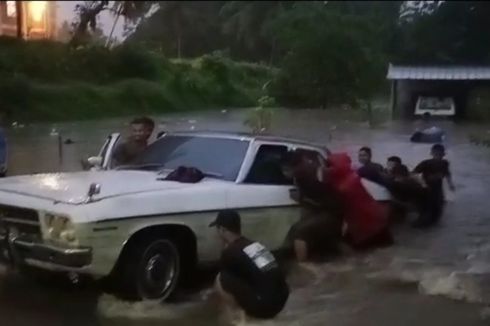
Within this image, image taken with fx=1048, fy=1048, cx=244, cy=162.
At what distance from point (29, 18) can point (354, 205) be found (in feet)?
29.5

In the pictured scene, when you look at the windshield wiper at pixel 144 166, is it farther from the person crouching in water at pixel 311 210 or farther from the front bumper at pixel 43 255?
the front bumper at pixel 43 255

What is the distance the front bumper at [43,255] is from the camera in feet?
25.3

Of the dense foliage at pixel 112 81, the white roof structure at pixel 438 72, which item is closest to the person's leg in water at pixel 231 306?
the white roof structure at pixel 438 72

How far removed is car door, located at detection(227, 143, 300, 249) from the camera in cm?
893

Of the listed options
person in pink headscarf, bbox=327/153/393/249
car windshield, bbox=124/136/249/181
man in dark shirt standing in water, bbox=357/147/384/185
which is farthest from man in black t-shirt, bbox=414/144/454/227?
car windshield, bbox=124/136/249/181

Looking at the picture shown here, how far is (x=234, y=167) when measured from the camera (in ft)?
30.2

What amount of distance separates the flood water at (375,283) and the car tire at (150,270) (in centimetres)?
10

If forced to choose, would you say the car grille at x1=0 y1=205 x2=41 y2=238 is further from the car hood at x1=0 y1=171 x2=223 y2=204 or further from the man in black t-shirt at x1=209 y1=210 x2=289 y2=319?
the man in black t-shirt at x1=209 y1=210 x2=289 y2=319

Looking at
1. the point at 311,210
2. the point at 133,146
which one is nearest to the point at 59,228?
the point at 133,146

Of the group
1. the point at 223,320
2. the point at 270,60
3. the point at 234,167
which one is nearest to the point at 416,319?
the point at 223,320

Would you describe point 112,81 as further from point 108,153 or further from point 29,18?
point 108,153

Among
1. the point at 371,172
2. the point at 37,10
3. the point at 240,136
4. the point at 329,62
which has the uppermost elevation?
the point at 37,10

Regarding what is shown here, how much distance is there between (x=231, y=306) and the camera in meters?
7.43

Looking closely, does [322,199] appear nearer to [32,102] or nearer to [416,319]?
[416,319]
